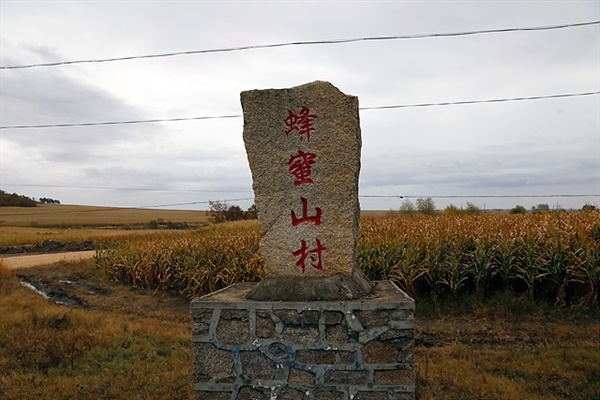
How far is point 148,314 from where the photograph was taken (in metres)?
8.31

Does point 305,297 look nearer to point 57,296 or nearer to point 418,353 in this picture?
point 418,353

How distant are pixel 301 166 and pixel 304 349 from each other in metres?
1.45

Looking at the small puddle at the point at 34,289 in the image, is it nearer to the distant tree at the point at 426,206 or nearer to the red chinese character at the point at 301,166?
the red chinese character at the point at 301,166

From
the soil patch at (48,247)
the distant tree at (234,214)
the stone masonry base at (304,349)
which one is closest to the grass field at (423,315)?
the stone masonry base at (304,349)

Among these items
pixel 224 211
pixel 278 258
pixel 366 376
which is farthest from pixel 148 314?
pixel 224 211

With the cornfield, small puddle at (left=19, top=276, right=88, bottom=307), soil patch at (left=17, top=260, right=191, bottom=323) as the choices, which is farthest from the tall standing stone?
small puddle at (left=19, top=276, right=88, bottom=307)

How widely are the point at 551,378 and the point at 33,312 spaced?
21.8 feet

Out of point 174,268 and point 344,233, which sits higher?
point 344,233

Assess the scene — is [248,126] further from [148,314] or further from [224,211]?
[224,211]

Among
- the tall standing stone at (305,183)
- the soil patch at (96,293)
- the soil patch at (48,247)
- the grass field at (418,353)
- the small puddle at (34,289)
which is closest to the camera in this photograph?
the tall standing stone at (305,183)

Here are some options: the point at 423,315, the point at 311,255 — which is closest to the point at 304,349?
the point at 311,255

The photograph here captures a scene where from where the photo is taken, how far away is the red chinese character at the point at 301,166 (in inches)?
160

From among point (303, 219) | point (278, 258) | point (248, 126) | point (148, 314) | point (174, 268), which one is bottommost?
point (148, 314)

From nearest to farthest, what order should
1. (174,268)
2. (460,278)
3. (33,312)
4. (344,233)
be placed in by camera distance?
1. (344,233)
2. (33,312)
3. (460,278)
4. (174,268)
